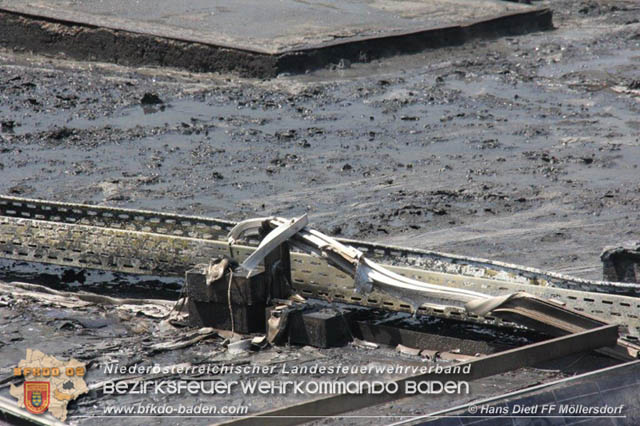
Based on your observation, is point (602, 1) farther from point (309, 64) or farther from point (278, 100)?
point (278, 100)

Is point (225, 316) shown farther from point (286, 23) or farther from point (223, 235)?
point (286, 23)

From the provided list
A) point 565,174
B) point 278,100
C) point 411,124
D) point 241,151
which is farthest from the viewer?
point 278,100

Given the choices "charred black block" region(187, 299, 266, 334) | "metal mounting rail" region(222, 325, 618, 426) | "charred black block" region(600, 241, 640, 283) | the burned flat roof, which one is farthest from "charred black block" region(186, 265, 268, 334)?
the burned flat roof

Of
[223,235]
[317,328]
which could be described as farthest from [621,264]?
[223,235]

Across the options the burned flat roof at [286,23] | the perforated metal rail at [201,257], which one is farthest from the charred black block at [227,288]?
the burned flat roof at [286,23]

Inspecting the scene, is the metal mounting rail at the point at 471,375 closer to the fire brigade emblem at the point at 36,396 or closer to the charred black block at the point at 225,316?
the fire brigade emblem at the point at 36,396

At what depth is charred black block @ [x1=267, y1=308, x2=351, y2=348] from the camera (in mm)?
6594

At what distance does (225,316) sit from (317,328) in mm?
685

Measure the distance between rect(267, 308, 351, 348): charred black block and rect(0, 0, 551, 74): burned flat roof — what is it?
28.1ft

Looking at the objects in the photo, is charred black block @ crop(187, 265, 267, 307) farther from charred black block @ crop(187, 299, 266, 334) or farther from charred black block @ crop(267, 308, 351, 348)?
charred black block @ crop(267, 308, 351, 348)

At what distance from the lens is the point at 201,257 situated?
25.4 feet

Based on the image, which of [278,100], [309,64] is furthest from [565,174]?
[309,64]

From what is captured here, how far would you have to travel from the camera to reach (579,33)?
17.8m

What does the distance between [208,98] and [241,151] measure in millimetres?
2350
